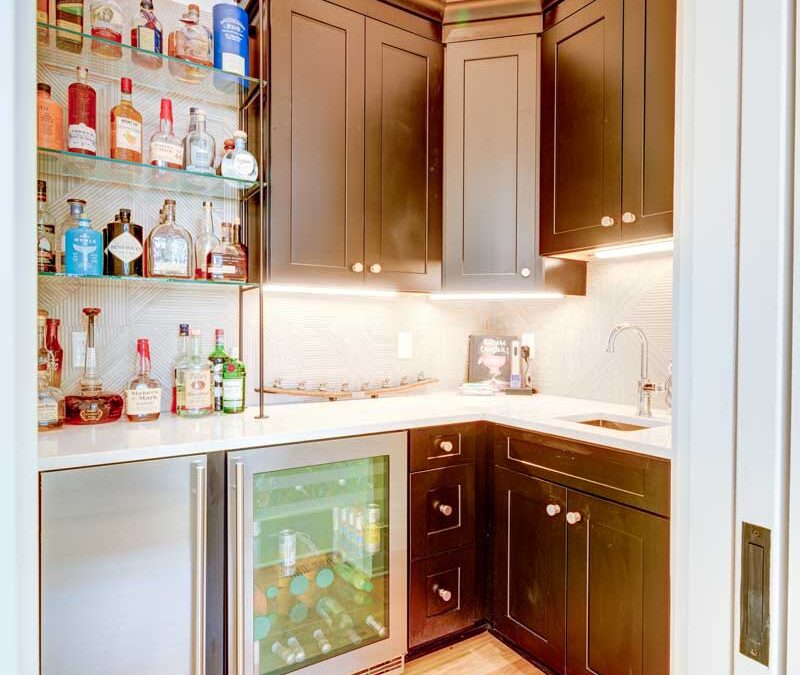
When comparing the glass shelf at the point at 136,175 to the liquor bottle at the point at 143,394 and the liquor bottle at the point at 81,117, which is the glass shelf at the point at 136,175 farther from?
the liquor bottle at the point at 143,394

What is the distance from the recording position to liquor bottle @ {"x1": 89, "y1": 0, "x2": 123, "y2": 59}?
1.56m

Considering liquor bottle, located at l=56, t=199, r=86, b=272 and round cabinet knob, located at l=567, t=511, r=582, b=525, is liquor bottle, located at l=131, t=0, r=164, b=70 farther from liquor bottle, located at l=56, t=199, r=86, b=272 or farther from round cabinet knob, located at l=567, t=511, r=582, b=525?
round cabinet knob, located at l=567, t=511, r=582, b=525

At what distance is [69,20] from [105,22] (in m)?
0.10

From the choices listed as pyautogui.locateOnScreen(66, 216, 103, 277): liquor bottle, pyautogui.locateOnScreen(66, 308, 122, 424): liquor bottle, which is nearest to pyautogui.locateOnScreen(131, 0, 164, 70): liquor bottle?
pyautogui.locateOnScreen(66, 216, 103, 277): liquor bottle

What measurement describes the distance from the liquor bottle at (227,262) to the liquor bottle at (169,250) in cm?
8

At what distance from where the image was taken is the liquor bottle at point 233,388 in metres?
1.83

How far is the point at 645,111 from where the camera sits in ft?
5.64

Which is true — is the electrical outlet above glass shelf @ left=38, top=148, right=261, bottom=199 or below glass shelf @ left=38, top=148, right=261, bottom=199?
below

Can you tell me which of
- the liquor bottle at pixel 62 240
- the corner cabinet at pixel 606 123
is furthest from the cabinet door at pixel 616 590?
the liquor bottle at pixel 62 240

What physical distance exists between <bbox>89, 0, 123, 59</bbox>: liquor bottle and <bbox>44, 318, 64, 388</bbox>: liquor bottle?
90 cm

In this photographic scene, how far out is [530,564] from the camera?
70.1 inches

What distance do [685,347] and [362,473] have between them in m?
1.34

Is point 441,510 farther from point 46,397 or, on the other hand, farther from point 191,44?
point 191,44

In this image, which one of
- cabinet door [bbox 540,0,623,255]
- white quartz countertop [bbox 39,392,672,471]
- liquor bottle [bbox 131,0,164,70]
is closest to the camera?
white quartz countertop [bbox 39,392,672,471]
